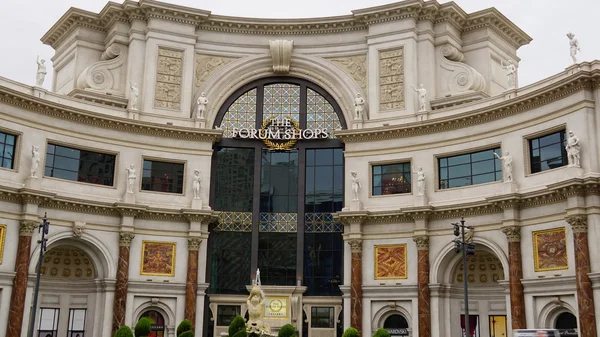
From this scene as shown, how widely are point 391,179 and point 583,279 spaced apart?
15.3 m

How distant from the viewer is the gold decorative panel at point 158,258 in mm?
46500

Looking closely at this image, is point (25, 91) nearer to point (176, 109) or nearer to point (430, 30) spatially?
point (176, 109)

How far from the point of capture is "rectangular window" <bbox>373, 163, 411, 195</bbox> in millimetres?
47500

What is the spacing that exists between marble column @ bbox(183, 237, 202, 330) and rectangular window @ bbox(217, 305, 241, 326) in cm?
245

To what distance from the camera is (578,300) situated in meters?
36.6

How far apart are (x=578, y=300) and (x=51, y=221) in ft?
103

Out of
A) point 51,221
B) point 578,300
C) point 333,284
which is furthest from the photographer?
point 333,284

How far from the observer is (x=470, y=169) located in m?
45.1

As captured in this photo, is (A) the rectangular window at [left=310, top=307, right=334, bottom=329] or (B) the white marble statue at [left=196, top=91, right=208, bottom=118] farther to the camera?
(B) the white marble statue at [left=196, top=91, right=208, bottom=118]

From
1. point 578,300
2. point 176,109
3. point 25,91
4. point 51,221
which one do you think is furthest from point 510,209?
point 25,91

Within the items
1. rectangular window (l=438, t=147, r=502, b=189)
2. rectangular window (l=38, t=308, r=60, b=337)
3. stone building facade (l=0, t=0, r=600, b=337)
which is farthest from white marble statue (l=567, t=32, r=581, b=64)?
rectangular window (l=38, t=308, r=60, b=337)

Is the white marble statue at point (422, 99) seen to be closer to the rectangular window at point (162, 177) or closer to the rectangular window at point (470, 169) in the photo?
the rectangular window at point (470, 169)

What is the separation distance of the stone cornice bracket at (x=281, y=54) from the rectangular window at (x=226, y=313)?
17.7 meters

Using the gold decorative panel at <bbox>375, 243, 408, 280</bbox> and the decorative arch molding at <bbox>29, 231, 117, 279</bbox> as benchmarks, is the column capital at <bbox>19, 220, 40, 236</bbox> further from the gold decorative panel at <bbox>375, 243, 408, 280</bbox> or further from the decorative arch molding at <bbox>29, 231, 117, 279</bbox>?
the gold decorative panel at <bbox>375, 243, 408, 280</bbox>
